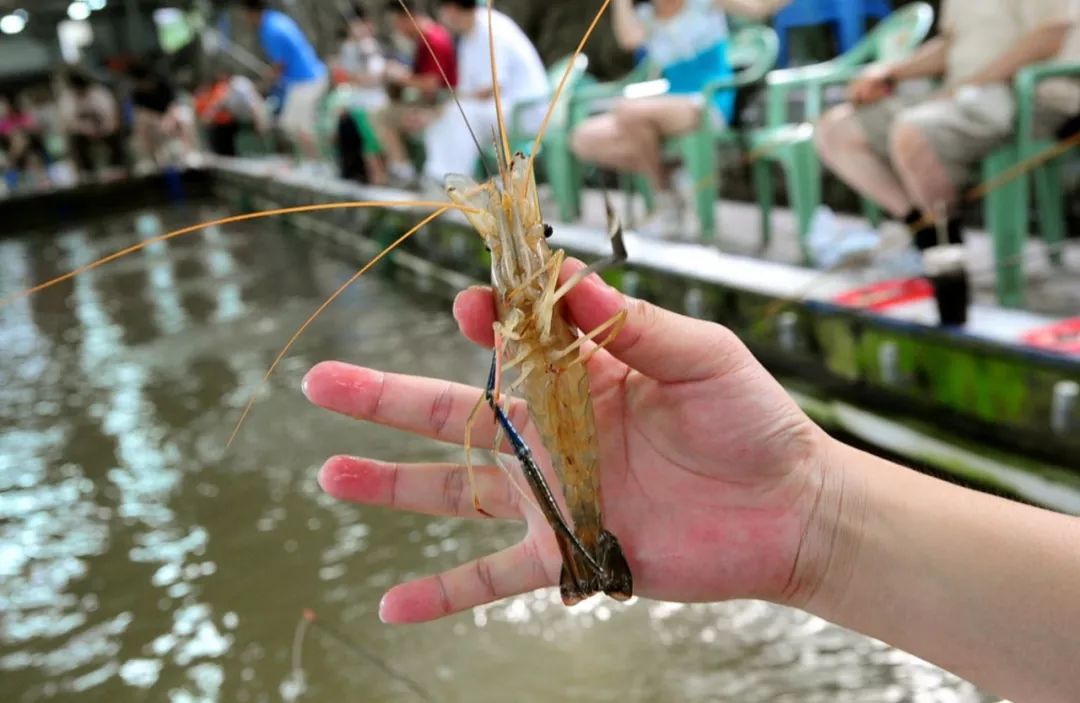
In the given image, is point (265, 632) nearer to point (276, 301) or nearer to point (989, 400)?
point (989, 400)

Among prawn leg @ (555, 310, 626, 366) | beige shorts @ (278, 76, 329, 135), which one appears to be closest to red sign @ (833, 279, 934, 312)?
prawn leg @ (555, 310, 626, 366)

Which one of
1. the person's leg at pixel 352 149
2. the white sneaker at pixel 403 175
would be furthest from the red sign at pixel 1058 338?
the person's leg at pixel 352 149

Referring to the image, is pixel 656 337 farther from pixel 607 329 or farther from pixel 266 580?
pixel 266 580

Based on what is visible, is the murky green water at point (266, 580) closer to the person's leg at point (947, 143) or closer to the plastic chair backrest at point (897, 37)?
the person's leg at point (947, 143)

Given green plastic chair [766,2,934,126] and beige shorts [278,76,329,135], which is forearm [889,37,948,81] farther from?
beige shorts [278,76,329,135]

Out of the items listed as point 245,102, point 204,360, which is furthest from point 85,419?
point 245,102

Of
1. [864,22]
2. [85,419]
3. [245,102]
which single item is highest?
[245,102]
